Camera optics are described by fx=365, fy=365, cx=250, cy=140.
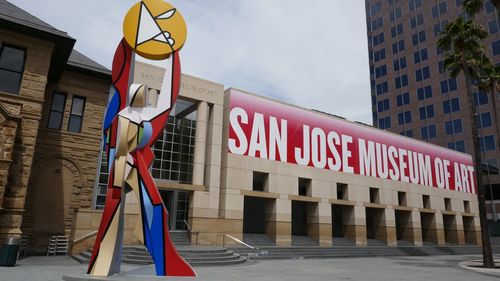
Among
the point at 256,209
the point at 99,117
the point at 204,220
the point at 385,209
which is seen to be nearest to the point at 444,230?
the point at 385,209

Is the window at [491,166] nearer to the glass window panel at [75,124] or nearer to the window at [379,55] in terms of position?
the window at [379,55]

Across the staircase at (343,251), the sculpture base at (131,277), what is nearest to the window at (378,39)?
the staircase at (343,251)

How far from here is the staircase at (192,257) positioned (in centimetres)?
1775

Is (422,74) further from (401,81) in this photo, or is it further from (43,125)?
(43,125)

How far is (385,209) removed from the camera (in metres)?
35.8

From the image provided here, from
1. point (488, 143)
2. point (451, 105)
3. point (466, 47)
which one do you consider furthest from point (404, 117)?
point (466, 47)

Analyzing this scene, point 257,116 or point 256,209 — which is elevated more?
point 257,116

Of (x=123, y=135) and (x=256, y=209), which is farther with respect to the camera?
(x=256, y=209)

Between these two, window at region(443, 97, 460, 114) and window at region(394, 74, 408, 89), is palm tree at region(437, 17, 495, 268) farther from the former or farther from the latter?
window at region(394, 74, 408, 89)

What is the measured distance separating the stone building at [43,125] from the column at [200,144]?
6.61 metres

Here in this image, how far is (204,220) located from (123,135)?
537 inches

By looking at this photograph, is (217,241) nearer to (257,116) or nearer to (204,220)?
(204,220)

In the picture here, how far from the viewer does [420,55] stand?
212ft

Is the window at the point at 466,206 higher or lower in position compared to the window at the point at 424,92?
lower
